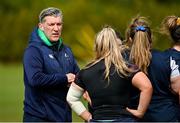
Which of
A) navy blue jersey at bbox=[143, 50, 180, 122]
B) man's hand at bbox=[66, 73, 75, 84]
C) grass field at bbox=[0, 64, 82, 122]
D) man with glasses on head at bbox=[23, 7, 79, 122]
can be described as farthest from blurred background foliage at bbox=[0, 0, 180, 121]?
navy blue jersey at bbox=[143, 50, 180, 122]

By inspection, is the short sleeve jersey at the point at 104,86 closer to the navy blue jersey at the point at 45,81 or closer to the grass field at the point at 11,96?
the navy blue jersey at the point at 45,81

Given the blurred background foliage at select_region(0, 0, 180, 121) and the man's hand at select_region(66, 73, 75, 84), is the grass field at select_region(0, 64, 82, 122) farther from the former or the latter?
the man's hand at select_region(66, 73, 75, 84)

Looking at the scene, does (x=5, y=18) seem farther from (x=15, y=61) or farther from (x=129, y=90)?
(x=129, y=90)

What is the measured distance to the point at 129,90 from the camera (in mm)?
6949

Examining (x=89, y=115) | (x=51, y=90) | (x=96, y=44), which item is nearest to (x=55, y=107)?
(x=51, y=90)

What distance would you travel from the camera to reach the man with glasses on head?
305 inches

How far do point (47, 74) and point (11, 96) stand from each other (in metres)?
15.3

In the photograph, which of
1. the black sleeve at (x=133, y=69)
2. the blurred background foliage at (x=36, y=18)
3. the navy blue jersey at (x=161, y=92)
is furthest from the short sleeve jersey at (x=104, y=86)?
the blurred background foliage at (x=36, y=18)

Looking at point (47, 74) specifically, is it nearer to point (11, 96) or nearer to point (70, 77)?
point (70, 77)

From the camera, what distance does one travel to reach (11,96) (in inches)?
905

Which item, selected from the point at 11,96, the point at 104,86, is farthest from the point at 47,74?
the point at 11,96

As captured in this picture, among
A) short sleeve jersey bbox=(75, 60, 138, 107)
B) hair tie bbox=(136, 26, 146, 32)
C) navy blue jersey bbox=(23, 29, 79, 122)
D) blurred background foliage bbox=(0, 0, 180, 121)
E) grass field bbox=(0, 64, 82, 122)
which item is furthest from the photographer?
blurred background foliage bbox=(0, 0, 180, 121)

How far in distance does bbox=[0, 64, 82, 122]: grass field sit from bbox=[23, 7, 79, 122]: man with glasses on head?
7.61 meters

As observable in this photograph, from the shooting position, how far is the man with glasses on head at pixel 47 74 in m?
7.74
